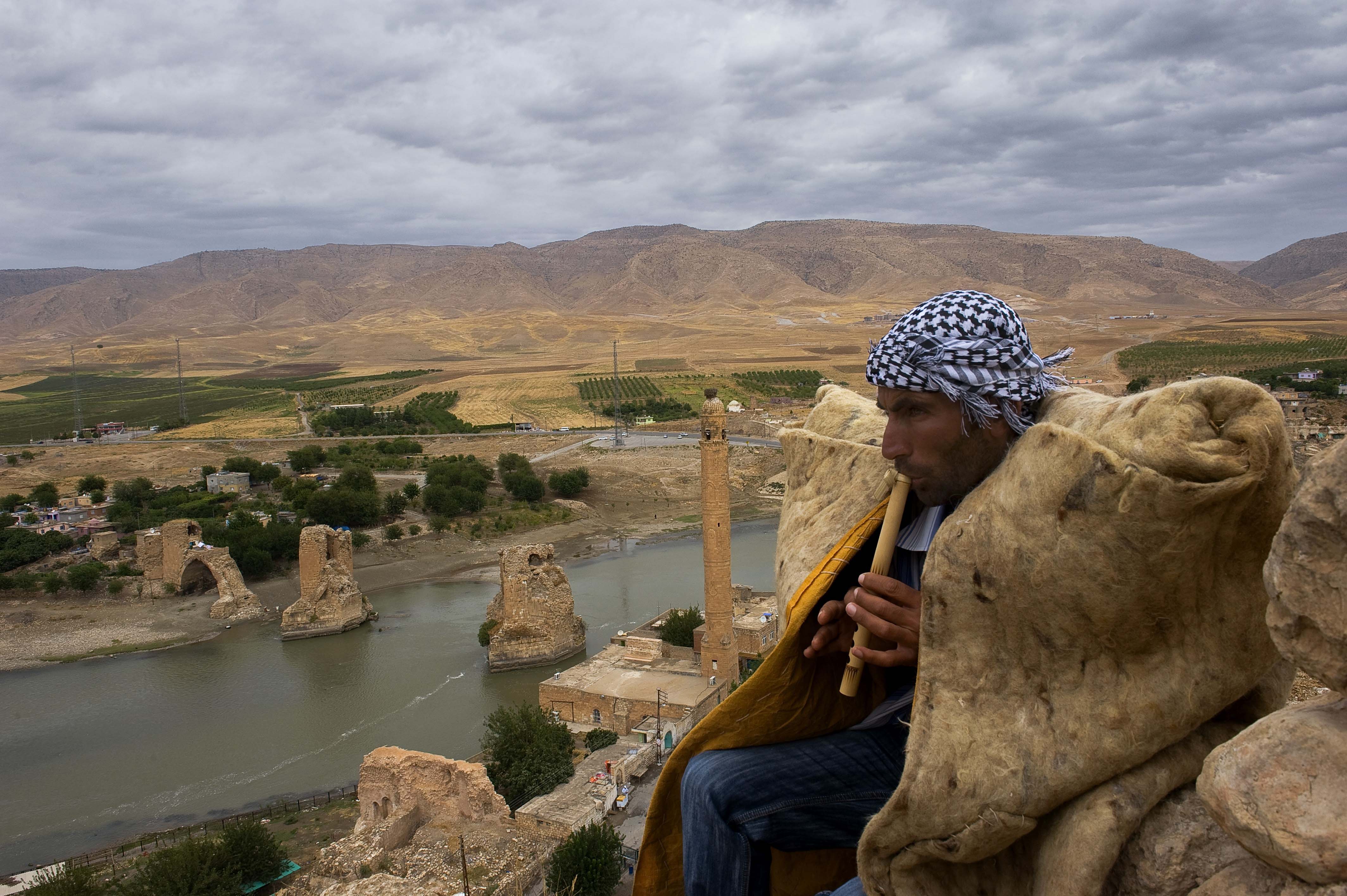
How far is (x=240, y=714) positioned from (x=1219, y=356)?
203ft

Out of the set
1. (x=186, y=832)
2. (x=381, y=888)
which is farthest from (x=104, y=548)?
(x=381, y=888)

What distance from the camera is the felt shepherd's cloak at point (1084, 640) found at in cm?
157

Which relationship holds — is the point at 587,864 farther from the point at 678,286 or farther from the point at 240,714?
the point at 678,286

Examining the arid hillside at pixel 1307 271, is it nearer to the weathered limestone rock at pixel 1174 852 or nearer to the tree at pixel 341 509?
the tree at pixel 341 509

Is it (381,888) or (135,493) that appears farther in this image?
(135,493)

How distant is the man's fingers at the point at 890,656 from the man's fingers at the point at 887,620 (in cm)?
2

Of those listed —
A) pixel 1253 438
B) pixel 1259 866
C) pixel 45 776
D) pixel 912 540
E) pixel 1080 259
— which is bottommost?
pixel 45 776

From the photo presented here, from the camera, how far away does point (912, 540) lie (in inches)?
89.7

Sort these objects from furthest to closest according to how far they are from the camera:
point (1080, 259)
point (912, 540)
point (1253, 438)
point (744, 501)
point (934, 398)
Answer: point (1080, 259)
point (744, 501)
point (912, 540)
point (934, 398)
point (1253, 438)

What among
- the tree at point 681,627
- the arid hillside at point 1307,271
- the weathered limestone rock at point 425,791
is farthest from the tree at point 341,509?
the arid hillside at point 1307,271

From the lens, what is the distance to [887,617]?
6.75 ft

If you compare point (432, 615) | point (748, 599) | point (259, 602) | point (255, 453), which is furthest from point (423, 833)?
point (255, 453)

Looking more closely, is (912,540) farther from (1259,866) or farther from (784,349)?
(784,349)

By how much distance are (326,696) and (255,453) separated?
36.1 m
